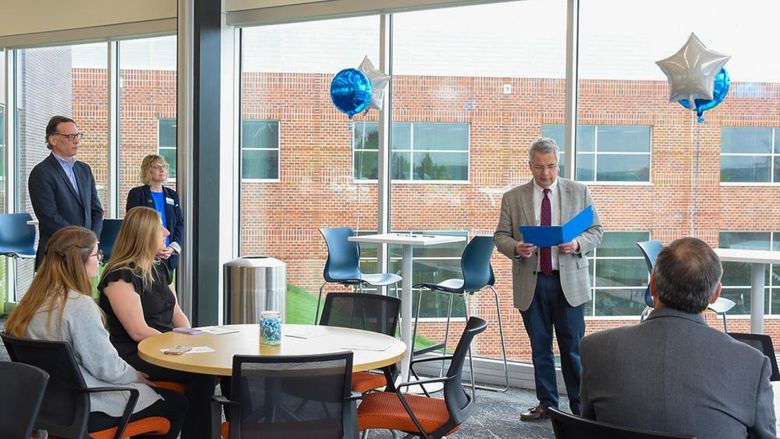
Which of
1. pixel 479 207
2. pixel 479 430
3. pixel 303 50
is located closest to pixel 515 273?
pixel 479 430

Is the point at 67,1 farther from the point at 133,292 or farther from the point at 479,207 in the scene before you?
the point at 133,292

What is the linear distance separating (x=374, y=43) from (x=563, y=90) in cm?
177

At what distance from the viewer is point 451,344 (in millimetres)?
7059

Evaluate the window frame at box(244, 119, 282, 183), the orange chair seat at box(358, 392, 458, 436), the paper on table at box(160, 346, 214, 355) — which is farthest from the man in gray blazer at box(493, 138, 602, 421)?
the window frame at box(244, 119, 282, 183)

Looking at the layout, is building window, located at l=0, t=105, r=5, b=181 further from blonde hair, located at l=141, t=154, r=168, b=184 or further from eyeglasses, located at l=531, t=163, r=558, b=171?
eyeglasses, located at l=531, t=163, r=558, b=171

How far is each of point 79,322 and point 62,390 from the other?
0.26 m

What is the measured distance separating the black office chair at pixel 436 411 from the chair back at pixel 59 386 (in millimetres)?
1104

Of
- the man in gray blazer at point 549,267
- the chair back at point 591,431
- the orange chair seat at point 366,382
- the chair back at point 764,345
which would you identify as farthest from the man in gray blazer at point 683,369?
the man in gray blazer at point 549,267

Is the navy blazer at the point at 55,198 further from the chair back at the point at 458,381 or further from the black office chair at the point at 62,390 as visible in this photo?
the chair back at the point at 458,381

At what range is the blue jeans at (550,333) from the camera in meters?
5.04

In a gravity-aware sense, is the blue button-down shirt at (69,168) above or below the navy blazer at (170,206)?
above

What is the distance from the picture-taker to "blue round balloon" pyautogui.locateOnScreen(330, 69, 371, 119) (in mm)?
6438

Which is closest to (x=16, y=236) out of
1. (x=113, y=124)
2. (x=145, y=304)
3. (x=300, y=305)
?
(x=113, y=124)

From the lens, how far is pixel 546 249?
16.5 feet
